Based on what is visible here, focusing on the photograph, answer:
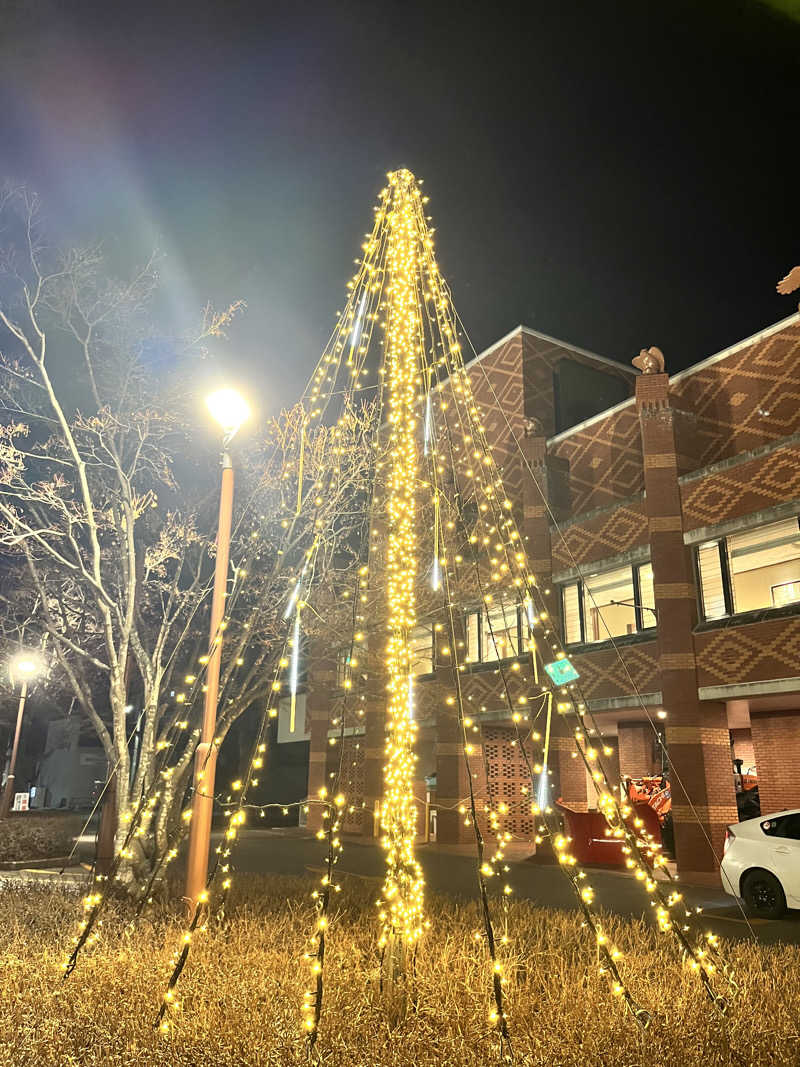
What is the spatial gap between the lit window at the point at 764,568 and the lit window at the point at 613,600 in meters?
2.94

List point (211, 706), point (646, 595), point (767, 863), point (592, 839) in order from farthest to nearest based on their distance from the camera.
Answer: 1. point (646, 595)
2. point (592, 839)
3. point (767, 863)
4. point (211, 706)

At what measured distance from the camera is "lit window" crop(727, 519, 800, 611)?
15992mm

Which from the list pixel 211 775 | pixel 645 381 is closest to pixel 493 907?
pixel 211 775

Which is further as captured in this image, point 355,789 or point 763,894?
point 355,789

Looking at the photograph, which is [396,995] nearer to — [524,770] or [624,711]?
[624,711]

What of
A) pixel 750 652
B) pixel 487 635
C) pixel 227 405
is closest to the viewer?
pixel 227 405

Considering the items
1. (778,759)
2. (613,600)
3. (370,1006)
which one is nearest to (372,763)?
(613,600)

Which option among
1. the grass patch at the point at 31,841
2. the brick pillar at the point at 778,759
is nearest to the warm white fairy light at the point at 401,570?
the brick pillar at the point at 778,759

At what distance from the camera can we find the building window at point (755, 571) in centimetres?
1597

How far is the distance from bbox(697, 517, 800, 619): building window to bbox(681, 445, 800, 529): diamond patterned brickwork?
21.6 inches

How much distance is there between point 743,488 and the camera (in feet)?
53.1

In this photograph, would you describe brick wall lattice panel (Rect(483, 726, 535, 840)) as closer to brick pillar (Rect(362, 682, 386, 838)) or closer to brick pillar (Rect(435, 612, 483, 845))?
brick pillar (Rect(435, 612, 483, 845))

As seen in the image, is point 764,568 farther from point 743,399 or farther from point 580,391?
point 580,391

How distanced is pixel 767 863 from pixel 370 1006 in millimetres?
8320
